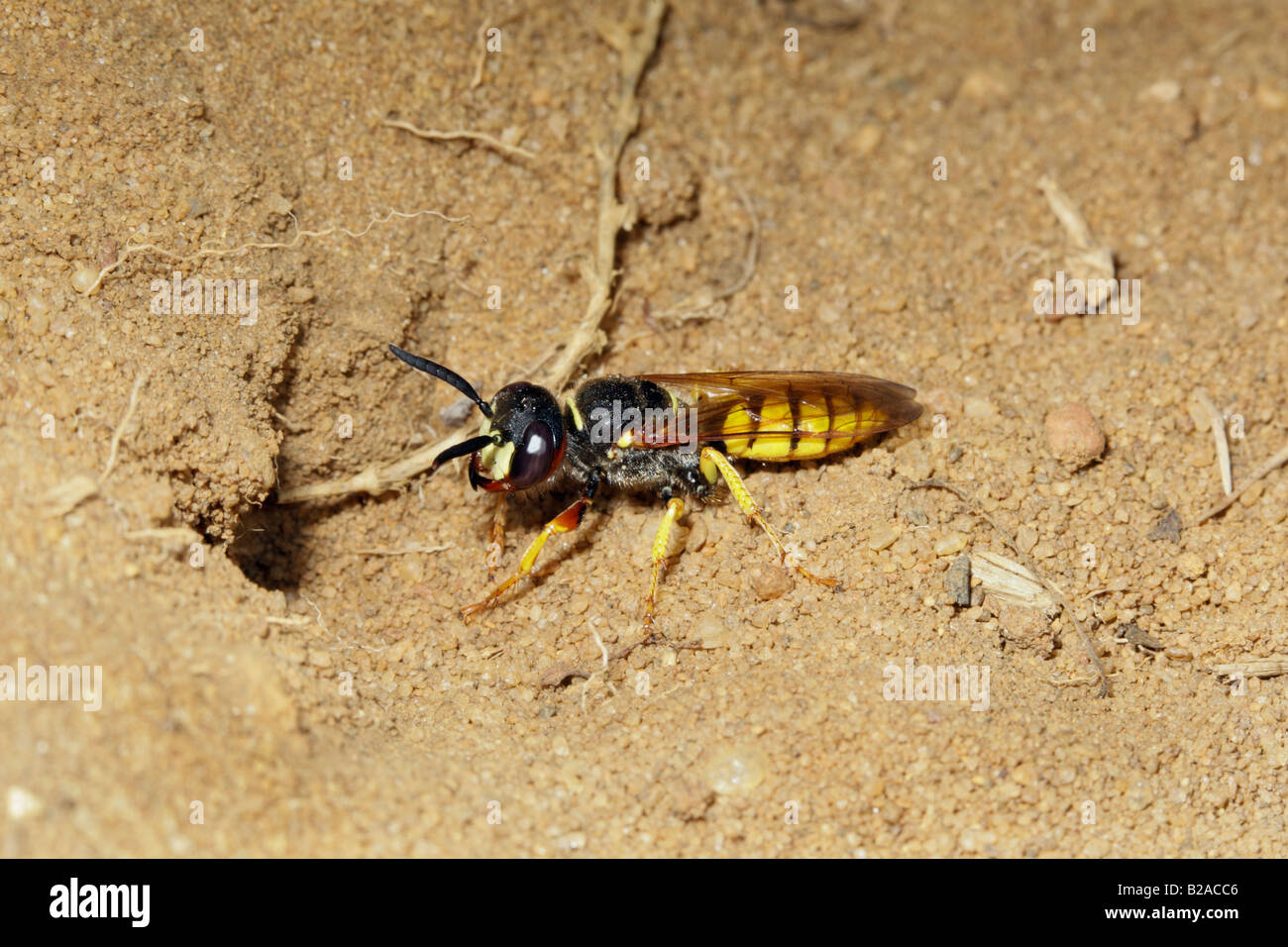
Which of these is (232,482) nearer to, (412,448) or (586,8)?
(412,448)

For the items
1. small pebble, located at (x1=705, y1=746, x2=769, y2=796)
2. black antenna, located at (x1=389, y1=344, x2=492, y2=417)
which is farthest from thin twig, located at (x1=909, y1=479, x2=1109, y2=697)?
black antenna, located at (x1=389, y1=344, x2=492, y2=417)

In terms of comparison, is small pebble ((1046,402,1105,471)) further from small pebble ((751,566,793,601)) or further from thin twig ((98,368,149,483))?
thin twig ((98,368,149,483))

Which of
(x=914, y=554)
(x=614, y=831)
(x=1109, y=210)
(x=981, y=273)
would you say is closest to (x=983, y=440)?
(x=914, y=554)

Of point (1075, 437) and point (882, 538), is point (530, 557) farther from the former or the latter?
point (1075, 437)

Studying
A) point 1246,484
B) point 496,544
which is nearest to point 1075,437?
point 1246,484

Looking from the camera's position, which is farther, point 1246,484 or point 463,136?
point 463,136
